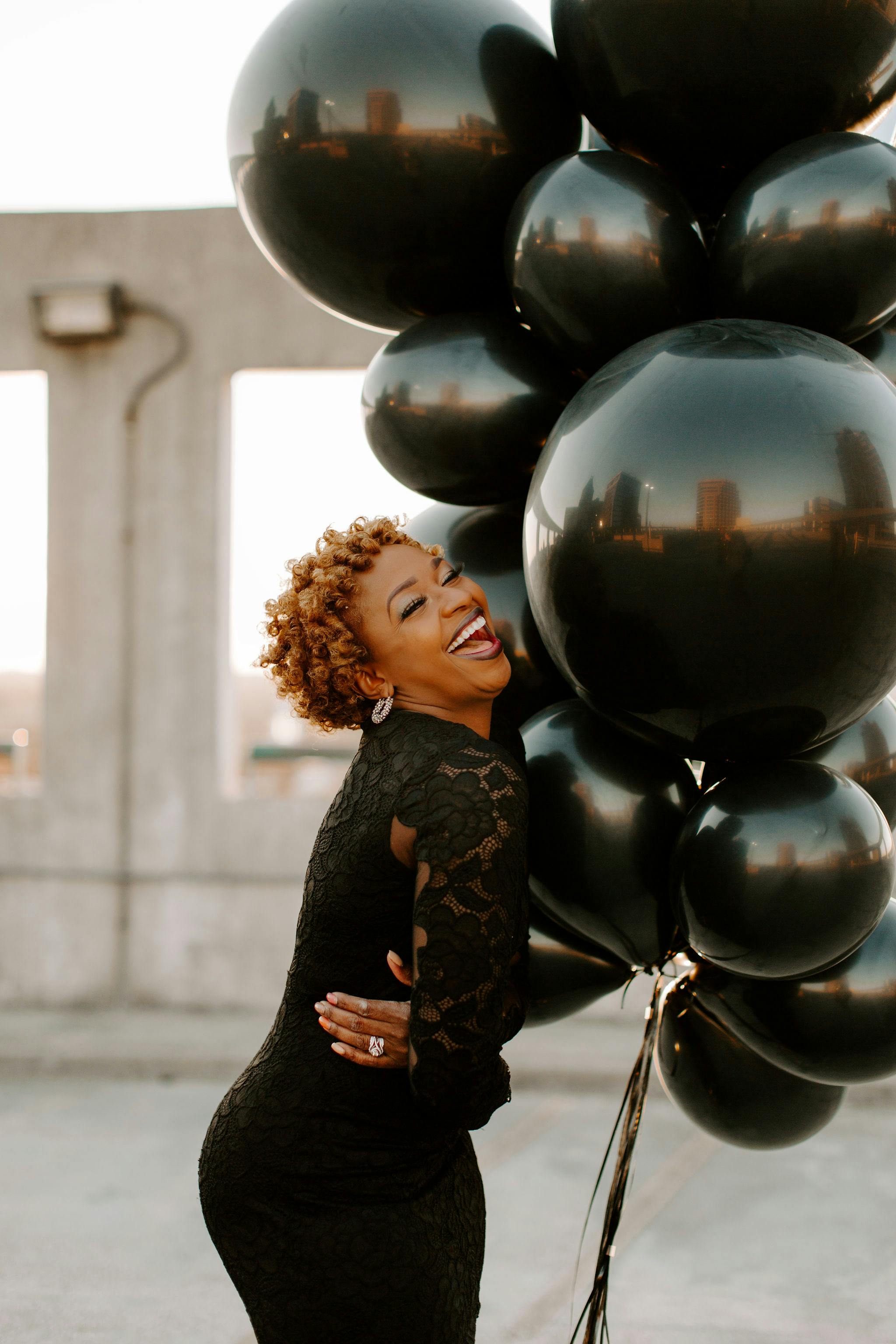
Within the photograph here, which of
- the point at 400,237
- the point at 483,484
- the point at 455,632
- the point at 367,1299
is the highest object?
the point at 400,237

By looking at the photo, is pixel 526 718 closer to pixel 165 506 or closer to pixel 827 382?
pixel 827 382

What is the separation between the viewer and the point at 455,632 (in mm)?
1375

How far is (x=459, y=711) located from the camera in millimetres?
1395

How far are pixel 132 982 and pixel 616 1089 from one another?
2.33 m

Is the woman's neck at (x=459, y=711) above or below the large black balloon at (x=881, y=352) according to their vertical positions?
below

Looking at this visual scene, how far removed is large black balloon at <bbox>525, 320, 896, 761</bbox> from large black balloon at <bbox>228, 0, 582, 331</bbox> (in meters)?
0.46

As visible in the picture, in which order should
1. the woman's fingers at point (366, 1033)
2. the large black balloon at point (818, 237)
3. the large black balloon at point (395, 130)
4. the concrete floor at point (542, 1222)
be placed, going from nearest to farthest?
the woman's fingers at point (366, 1033), the large black balloon at point (818, 237), the large black balloon at point (395, 130), the concrete floor at point (542, 1222)

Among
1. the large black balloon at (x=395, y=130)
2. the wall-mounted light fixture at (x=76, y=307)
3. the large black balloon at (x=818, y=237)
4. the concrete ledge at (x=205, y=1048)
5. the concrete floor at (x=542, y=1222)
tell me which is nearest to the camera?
the large black balloon at (x=818, y=237)

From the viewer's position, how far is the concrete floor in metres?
2.87

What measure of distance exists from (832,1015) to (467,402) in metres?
0.97

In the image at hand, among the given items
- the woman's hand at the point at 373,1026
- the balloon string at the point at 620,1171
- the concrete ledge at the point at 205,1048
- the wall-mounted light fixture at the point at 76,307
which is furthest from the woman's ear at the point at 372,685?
the wall-mounted light fixture at the point at 76,307

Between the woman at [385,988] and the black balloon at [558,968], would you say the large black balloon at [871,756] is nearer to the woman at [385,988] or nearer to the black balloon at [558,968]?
the black balloon at [558,968]

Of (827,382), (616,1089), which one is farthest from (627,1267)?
(827,382)

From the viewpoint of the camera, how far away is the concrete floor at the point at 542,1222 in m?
2.87
